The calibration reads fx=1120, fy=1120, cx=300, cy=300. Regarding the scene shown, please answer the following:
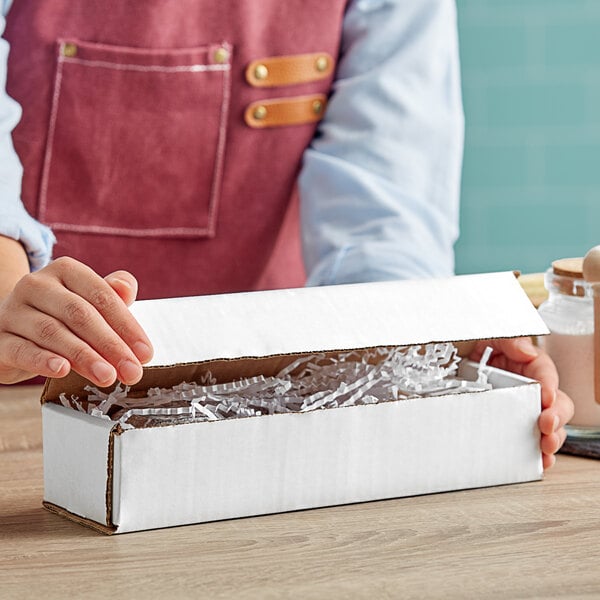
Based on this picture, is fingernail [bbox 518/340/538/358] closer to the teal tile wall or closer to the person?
the person

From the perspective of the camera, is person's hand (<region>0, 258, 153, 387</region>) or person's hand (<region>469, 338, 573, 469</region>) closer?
person's hand (<region>0, 258, 153, 387</region>)

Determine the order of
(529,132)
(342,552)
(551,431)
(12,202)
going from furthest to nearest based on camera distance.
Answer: (529,132) < (12,202) < (551,431) < (342,552)

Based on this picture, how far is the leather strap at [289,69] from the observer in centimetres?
125

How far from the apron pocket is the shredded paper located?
0.47 metres

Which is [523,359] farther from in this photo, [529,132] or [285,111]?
[529,132]

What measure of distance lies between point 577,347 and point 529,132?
5.49 ft

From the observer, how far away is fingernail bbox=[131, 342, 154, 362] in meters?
0.67

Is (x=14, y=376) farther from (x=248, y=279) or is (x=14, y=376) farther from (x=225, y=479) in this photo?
(x=248, y=279)

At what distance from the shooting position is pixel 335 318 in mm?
Answer: 739

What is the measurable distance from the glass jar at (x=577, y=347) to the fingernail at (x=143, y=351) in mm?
364

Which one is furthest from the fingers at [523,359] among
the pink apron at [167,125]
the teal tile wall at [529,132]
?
the teal tile wall at [529,132]

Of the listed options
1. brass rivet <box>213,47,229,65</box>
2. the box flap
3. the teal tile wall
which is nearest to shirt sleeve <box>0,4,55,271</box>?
brass rivet <box>213,47,229,65</box>

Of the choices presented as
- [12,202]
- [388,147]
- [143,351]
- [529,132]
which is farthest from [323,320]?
[529,132]

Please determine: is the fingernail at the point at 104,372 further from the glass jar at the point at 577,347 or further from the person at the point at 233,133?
the person at the point at 233,133
